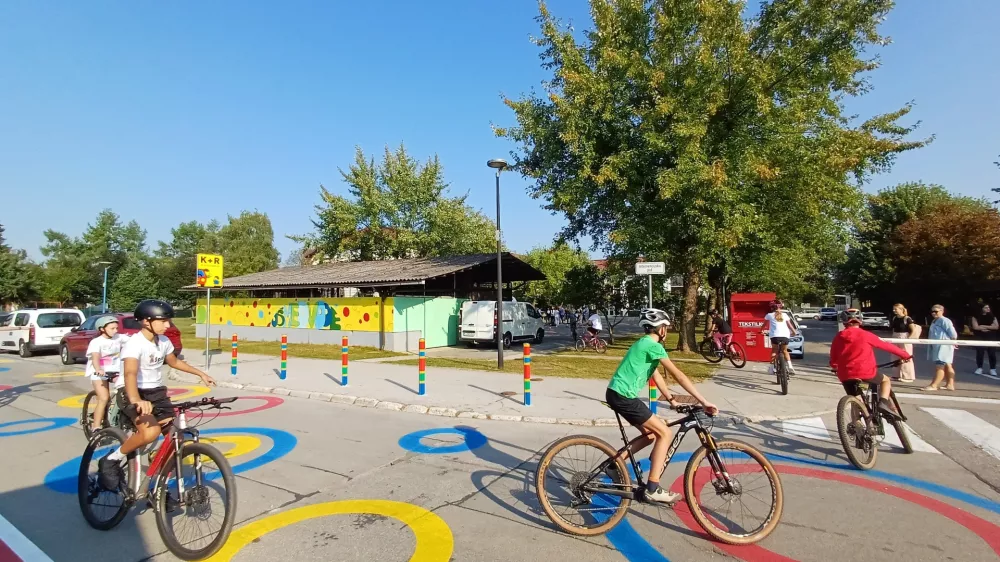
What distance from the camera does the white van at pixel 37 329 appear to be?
19672mm

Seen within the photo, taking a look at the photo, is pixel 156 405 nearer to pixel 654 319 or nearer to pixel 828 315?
pixel 654 319

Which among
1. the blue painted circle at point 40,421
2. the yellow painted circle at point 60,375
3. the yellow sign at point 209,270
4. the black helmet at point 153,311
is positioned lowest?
the blue painted circle at point 40,421

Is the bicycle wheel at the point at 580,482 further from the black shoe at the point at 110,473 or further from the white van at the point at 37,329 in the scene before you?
the white van at the point at 37,329

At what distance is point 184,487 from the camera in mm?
3727

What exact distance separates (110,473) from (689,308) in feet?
57.1

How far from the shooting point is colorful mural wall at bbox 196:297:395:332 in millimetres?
21797

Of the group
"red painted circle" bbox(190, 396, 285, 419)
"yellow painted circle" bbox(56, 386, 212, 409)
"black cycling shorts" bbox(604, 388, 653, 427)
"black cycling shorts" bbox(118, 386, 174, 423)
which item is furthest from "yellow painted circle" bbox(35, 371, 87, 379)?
"black cycling shorts" bbox(604, 388, 653, 427)

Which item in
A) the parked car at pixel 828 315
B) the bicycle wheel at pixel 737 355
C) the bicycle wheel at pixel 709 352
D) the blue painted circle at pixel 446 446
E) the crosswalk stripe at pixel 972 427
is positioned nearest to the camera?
the blue painted circle at pixel 446 446

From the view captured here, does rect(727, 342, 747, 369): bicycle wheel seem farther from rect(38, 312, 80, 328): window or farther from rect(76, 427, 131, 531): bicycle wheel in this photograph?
rect(38, 312, 80, 328): window

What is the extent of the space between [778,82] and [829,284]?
1767 inches

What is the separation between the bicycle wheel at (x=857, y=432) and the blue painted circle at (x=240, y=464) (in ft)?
19.9

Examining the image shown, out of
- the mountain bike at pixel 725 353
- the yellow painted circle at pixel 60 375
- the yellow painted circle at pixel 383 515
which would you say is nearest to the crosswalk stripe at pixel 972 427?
the mountain bike at pixel 725 353

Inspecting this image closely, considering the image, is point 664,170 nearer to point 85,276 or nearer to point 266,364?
point 266,364

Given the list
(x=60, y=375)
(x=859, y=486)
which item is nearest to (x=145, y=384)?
(x=859, y=486)
